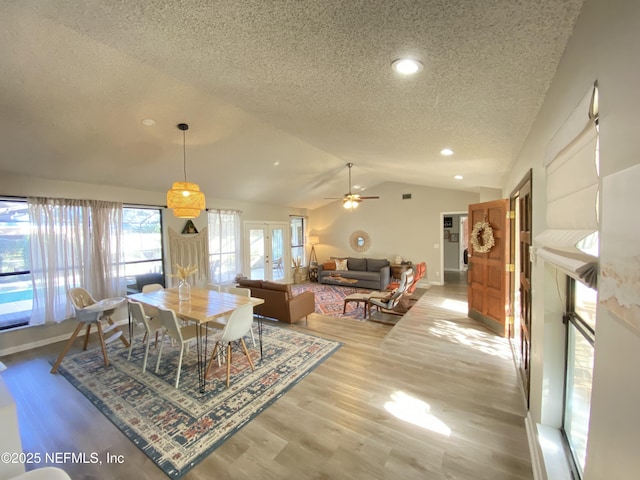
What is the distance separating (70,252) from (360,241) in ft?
23.3

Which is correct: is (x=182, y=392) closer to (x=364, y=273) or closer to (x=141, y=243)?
(x=141, y=243)

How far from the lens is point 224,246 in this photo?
652 cm

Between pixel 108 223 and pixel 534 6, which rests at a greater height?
pixel 534 6

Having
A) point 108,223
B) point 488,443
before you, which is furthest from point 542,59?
point 108,223

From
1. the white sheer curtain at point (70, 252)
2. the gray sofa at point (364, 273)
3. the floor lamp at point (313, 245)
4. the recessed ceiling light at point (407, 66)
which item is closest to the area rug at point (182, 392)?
the white sheer curtain at point (70, 252)

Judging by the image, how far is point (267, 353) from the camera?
11.6 feet

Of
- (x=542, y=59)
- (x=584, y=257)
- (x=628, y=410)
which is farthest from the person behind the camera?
(x=542, y=59)

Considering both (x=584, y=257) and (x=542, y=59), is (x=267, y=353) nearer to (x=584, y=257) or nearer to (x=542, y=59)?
(x=584, y=257)

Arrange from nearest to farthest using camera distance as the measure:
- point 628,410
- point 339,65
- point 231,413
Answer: point 628,410, point 339,65, point 231,413

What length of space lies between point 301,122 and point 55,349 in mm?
4588

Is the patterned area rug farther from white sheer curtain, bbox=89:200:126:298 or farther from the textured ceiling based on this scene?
white sheer curtain, bbox=89:200:126:298

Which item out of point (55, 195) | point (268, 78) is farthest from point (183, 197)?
point (55, 195)

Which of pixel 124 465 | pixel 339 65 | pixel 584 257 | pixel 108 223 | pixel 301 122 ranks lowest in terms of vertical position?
pixel 124 465

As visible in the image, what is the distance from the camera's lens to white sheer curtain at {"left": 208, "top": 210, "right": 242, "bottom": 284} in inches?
245
